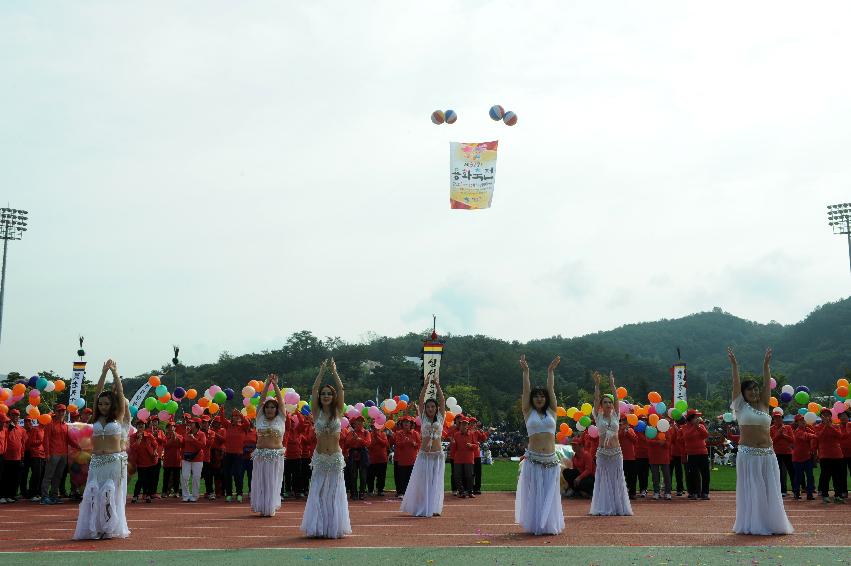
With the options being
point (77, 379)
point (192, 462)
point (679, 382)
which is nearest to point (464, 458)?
point (192, 462)

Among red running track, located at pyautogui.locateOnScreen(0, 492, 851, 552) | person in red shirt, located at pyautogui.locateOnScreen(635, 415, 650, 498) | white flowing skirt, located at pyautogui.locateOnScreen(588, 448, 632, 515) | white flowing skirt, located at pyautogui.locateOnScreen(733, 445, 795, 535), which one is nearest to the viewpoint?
red running track, located at pyautogui.locateOnScreen(0, 492, 851, 552)

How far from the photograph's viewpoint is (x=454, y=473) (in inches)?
761

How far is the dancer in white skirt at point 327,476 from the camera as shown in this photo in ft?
36.2

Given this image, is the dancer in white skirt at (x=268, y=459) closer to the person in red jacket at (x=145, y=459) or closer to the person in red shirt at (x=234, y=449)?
A: the person in red shirt at (x=234, y=449)

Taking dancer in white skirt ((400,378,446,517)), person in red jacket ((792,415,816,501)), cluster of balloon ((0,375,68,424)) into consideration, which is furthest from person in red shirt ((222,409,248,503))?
Answer: person in red jacket ((792,415,816,501))

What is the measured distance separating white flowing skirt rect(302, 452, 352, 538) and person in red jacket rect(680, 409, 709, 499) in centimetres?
944

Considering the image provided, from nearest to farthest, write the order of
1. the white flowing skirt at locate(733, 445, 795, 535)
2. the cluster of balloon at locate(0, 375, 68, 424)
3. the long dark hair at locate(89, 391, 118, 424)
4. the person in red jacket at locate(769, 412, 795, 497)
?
the white flowing skirt at locate(733, 445, 795, 535), the long dark hair at locate(89, 391, 118, 424), the cluster of balloon at locate(0, 375, 68, 424), the person in red jacket at locate(769, 412, 795, 497)

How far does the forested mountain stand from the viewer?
240 ft

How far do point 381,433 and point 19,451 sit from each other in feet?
26.2

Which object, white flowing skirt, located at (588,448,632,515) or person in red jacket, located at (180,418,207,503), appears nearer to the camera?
white flowing skirt, located at (588,448,632,515)

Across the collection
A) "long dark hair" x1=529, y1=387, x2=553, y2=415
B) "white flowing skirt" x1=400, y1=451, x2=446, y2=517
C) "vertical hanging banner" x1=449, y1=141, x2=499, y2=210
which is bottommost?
"white flowing skirt" x1=400, y1=451, x2=446, y2=517

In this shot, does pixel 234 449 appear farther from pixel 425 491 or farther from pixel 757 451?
pixel 757 451

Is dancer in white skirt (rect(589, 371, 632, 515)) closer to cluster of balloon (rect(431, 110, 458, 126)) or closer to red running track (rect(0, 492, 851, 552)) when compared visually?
red running track (rect(0, 492, 851, 552))

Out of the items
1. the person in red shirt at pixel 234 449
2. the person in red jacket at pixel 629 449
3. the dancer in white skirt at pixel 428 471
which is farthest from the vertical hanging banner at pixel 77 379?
the person in red jacket at pixel 629 449
